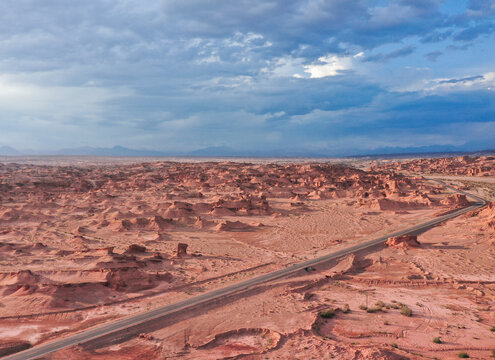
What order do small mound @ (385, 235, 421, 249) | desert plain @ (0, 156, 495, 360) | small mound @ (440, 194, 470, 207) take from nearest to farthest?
desert plain @ (0, 156, 495, 360), small mound @ (385, 235, 421, 249), small mound @ (440, 194, 470, 207)

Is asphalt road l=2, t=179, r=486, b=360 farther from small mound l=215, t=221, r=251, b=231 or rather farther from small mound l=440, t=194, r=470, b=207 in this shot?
small mound l=440, t=194, r=470, b=207

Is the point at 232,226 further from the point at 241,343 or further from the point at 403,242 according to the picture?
the point at 241,343

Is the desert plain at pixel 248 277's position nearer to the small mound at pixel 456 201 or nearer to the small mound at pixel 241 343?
the small mound at pixel 241 343

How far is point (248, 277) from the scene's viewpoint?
72.9 feet

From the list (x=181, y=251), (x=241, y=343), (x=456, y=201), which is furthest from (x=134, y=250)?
(x=456, y=201)

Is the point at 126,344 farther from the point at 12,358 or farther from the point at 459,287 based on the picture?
the point at 459,287

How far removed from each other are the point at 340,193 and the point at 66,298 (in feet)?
170

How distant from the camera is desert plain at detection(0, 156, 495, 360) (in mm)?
14406

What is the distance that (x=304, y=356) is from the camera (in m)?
13.4

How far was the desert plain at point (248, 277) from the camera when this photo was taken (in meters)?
14.4

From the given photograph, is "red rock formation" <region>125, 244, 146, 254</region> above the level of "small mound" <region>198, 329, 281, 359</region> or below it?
above

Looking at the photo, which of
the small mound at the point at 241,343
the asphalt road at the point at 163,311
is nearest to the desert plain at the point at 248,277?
the small mound at the point at 241,343

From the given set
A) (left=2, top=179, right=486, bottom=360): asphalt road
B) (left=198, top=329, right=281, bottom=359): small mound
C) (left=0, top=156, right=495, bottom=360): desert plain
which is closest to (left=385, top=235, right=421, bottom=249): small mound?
(left=0, top=156, right=495, bottom=360): desert plain

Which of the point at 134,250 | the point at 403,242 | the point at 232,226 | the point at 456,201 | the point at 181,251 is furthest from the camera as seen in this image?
the point at 456,201
